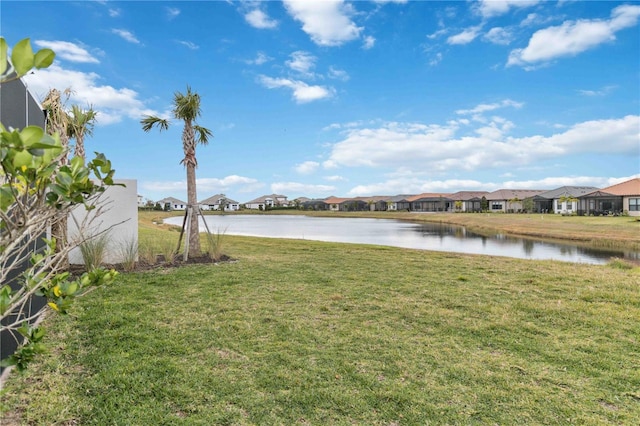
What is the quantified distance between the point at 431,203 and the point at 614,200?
31736 millimetres

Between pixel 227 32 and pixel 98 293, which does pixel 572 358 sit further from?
pixel 227 32

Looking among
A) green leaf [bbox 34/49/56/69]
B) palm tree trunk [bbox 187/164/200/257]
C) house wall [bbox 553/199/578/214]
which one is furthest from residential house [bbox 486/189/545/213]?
green leaf [bbox 34/49/56/69]

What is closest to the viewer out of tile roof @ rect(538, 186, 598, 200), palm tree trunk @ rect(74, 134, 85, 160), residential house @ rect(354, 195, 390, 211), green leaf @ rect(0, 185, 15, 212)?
green leaf @ rect(0, 185, 15, 212)

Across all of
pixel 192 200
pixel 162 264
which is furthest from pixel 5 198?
pixel 192 200

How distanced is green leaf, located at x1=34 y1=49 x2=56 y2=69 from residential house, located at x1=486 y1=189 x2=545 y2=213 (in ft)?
183

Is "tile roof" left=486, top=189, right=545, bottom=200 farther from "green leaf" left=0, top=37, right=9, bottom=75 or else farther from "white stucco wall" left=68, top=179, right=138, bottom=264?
"green leaf" left=0, top=37, right=9, bottom=75

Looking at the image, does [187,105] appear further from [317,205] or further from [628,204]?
[317,205]

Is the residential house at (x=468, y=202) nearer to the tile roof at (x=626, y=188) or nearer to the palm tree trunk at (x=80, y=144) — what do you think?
the tile roof at (x=626, y=188)

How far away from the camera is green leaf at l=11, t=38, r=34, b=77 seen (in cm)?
97

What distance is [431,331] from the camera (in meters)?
4.25

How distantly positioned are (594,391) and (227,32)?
475 inches

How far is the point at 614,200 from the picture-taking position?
34.9 m

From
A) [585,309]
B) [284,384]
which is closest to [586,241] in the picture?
[585,309]

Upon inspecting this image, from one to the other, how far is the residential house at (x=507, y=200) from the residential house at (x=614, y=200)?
1222 centimetres
